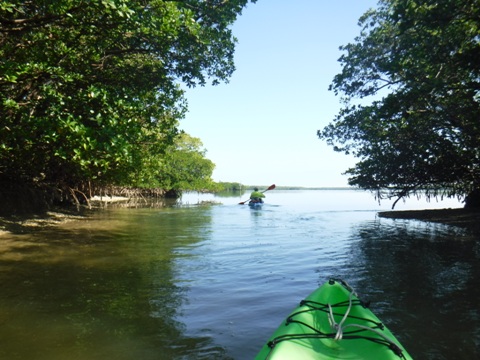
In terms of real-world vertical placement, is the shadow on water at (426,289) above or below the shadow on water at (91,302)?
above

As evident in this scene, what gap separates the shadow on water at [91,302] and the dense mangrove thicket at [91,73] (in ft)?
10.3

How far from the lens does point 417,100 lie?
1379 centimetres

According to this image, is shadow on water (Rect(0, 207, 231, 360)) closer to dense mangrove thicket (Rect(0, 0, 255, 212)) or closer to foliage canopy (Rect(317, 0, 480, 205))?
dense mangrove thicket (Rect(0, 0, 255, 212))

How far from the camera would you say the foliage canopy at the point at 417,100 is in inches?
455

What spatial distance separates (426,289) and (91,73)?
503 inches

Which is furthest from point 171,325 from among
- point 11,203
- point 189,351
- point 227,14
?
point 11,203

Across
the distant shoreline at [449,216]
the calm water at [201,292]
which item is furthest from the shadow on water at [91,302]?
the distant shoreline at [449,216]

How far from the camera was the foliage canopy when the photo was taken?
11562mm

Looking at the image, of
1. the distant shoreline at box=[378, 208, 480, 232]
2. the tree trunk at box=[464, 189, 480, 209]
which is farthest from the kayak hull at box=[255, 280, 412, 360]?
the tree trunk at box=[464, 189, 480, 209]

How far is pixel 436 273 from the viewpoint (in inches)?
346

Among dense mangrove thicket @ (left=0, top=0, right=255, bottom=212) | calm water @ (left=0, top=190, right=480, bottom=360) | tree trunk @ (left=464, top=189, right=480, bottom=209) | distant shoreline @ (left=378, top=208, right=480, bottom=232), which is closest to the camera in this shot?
calm water @ (left=0, top=190, right=480, bottom=360)

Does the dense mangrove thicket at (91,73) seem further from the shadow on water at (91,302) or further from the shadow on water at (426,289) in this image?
the shadow on water at (426,289)

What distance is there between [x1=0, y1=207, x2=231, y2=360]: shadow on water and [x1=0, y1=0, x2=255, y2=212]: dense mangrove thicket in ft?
10.3

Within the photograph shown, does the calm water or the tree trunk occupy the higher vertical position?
the tree trunk
